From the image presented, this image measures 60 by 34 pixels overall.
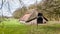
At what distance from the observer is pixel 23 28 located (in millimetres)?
3699

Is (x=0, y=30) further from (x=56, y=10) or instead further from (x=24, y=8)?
(x=56, y=10)

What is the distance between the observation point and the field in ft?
11.9

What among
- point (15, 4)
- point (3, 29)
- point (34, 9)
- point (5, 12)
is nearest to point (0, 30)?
point (3, 29)

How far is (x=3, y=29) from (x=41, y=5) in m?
0.91

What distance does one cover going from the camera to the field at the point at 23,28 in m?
3.63

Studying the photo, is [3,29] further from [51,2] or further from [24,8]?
[51,2]

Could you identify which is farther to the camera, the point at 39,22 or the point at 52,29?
the point at 39,22

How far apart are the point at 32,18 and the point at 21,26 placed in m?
0.70

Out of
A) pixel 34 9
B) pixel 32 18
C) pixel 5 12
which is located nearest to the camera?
pixel 5 12

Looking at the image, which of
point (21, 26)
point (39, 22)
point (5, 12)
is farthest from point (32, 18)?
point (5, 12)

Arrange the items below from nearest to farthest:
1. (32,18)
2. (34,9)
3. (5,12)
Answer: (5,12) < (34,9) < (32,18)

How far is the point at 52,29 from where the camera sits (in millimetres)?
3770

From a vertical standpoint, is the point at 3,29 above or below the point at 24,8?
below

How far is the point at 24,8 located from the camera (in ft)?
12.6
